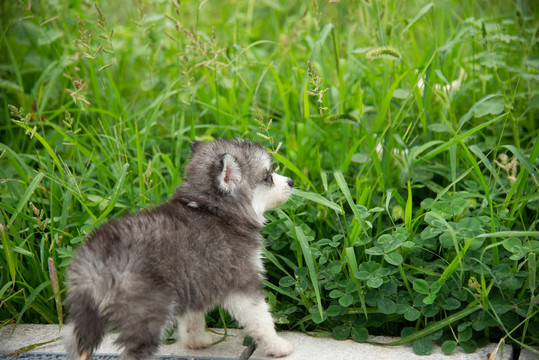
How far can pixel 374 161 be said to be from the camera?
3.79 metres

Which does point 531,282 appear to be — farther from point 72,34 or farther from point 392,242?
point 72,34

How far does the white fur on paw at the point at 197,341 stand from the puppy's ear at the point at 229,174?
0.84 m

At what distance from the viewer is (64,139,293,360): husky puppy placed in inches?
105

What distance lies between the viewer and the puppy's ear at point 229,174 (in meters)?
3.25

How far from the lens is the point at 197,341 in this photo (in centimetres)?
323

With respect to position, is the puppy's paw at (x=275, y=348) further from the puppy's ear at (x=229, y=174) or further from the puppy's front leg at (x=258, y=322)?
the puppy's ear at (x=229, y=174)

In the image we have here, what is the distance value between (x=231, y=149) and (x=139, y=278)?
1.09 meters

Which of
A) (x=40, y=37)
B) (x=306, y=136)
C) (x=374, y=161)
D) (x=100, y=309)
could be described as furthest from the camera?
(x=40, y=37)

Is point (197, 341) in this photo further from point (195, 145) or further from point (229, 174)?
point (195, 145)

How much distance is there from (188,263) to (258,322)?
1.75ft

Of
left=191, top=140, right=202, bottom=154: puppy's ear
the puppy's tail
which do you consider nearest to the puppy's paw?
the puppy's tail

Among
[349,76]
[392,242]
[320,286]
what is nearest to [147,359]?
[320,286]

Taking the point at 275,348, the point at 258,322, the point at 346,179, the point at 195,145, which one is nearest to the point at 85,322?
the point at 258,322

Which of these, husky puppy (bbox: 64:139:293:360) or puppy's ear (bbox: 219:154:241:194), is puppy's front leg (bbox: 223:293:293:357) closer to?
husky puppy (bbox: 64:139:293:360)
